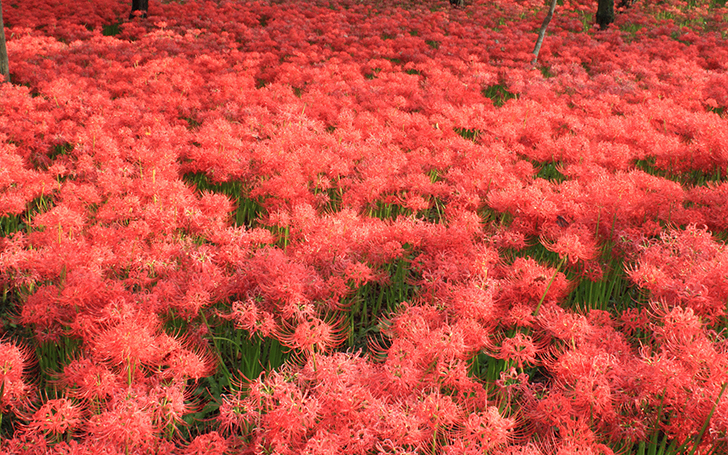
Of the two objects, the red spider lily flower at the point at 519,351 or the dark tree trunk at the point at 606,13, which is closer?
the red spider lily flower at the point at 519,351

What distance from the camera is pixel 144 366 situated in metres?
2.88

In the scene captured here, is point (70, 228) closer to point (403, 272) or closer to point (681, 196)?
point (403, 272)

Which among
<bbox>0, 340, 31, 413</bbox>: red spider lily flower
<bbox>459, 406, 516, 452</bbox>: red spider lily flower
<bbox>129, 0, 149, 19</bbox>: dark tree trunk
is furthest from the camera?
<bbox>129, 0, 149, 19</bbox>: dark tree trunk

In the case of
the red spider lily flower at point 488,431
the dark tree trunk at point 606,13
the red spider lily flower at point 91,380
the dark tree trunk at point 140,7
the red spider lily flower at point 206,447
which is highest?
the dark tree trunk at point 606,13

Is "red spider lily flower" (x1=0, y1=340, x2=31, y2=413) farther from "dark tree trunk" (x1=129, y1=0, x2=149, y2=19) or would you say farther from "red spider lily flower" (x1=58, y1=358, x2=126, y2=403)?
"dark tree trunk" (x1=129, y1=0, x2=149, y2=19)

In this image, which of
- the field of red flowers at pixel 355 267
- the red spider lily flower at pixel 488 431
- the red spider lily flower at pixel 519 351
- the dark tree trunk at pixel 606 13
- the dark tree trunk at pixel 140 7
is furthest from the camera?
the dark tree trunk at pixel 606 13

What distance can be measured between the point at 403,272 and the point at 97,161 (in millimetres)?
4060

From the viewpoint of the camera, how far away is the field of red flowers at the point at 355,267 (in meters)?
2.43

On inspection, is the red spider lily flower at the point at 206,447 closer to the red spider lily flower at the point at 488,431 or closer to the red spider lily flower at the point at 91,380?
the red spider lily flower at the point at 91,380

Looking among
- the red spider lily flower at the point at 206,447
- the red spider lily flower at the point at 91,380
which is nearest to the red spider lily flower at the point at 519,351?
the red spider lily flower at the point at 206,447

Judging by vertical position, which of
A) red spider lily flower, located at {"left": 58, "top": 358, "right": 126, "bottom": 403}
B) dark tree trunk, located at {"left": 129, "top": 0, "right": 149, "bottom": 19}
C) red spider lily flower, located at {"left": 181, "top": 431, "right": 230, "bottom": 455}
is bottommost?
red spider lily flower, located at {"left": 181, "top": 431, "right": 230, "bottom": 455}

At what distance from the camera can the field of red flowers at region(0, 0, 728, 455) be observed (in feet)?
7.98

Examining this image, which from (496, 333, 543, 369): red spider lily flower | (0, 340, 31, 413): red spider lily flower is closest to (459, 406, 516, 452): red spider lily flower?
(496, 333, 543, 369): red spider lily flower

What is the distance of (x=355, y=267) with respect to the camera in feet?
12.0
